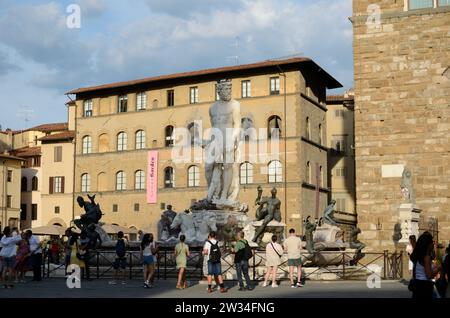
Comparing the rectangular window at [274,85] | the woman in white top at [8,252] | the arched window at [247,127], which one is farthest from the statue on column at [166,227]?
the rectangular window at [274,85]

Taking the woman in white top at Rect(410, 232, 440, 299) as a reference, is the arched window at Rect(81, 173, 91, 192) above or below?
above

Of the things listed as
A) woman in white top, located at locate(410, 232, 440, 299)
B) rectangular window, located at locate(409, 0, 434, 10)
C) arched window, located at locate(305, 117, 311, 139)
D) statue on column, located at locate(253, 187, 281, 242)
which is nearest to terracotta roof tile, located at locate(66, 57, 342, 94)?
arched window, located at locate(305, 117, 311, 139)

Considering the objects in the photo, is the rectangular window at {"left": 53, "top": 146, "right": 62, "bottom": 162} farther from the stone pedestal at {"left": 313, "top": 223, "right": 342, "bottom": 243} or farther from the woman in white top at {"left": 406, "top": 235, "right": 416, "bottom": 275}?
the woman in white top at {"left": 406, "top": 235, "right": 416, "bottom": 275}

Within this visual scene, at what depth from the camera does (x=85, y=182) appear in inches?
2249

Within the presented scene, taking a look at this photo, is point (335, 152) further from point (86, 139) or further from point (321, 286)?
point (321, 286)

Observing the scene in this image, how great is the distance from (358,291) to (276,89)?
3554cm

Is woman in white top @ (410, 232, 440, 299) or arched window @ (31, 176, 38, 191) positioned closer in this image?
woman in white top @ (410, 232, 440, 299)

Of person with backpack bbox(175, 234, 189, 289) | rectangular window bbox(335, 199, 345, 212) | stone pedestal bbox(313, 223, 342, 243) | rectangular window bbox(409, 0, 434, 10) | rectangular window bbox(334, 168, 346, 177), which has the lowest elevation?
person with backpack bbox(175, 234, 189, 289)

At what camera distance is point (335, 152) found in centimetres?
5744

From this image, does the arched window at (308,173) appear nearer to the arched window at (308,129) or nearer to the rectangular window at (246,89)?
the arched window at (308,129)

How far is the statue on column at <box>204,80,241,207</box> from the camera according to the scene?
853 inches

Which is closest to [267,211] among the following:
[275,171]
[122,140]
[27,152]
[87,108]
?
[275,171]

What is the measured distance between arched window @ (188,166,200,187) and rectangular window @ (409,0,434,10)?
1057 inches
